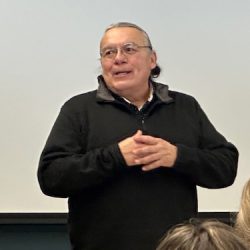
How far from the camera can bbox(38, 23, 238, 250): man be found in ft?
5.50

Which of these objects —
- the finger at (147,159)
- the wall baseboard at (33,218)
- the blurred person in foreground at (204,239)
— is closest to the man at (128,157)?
the finger at (147,159)

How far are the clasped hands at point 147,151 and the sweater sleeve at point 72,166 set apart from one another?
3 centimetres

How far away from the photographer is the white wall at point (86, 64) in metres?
2.81

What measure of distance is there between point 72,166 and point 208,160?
0.47 m

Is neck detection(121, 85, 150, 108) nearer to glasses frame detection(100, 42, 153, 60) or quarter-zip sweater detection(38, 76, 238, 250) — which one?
quarter-zip sweater detection(38, 76, 238, 250)

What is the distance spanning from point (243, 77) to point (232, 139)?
13.8 inches

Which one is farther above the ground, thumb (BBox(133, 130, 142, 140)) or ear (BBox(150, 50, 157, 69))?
ear (BBox(150, 50, 157, 69))

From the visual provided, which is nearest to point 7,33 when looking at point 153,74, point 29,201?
point 29,201

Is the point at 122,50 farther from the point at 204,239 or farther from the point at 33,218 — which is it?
the point at 33,218

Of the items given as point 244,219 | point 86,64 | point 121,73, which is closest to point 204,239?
point 244,219

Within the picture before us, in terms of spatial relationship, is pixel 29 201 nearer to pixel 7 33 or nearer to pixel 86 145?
pixel 7 33

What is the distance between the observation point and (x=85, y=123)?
5.94 ft

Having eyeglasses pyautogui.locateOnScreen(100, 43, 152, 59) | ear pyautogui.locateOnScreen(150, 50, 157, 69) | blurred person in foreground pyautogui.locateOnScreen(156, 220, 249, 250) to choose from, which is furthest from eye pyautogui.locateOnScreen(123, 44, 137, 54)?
blurred person in foreground pyautogui.locateOnScreen(156, 220, 249, 250)

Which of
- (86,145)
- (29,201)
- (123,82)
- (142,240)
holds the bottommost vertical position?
(29,201)
